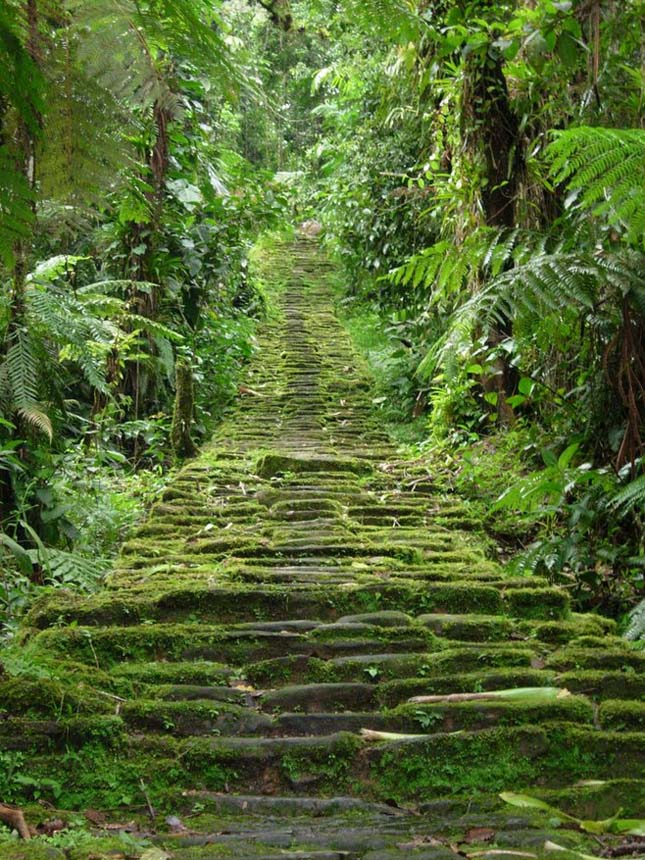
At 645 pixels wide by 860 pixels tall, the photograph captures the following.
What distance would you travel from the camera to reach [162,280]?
8.00 metres

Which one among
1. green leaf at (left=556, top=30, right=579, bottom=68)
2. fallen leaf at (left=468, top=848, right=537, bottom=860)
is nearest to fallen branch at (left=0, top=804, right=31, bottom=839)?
fallen leaf at (left=468, top=848, right=537, bottom=860)

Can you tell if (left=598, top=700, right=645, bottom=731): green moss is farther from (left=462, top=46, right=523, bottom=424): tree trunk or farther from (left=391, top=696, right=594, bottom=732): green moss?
(left=462, top=46, right=523, bottom=424): tree trunk

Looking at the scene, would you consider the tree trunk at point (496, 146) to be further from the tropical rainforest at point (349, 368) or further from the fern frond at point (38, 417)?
the fern frond at point (38, 417)

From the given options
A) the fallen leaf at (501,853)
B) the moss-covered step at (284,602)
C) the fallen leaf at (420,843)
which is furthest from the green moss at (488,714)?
the moss-covered step at (284,602)

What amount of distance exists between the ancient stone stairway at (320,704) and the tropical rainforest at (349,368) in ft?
0.06

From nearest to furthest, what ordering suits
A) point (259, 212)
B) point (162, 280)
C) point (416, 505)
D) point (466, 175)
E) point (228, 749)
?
1. point (228, 749)
2. point (416, 505)
3. point (466, 175)
4. point (162, 280)
5. point (259, 212)

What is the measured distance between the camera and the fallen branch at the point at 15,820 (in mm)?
2057

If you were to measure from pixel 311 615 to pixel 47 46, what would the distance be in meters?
2.22

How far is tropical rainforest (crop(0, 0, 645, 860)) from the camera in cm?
240

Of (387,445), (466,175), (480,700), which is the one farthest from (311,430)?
(480,700)

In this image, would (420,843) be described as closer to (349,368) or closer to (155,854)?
(155,854)

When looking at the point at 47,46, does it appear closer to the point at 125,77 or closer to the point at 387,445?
the point at 125,77

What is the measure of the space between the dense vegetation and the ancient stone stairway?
1.78 feet

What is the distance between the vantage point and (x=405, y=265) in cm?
545
